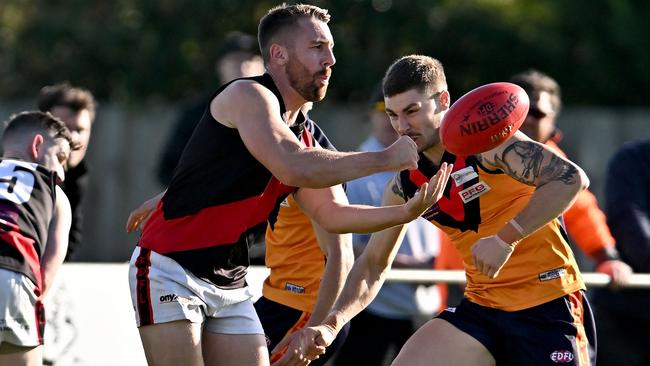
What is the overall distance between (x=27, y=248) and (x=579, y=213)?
11.2ft

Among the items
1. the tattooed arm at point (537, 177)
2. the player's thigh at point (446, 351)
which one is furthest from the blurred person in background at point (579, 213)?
the tattooed arm at point (537, 177)

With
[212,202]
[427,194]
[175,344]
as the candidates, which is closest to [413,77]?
[427,194]

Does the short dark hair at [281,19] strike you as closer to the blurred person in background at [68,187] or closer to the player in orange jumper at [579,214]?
the blurred person in background at [68,187]

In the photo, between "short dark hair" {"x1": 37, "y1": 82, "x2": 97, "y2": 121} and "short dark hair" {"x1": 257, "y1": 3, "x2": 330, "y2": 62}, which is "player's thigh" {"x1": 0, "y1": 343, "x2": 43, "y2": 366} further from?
"short dark hair" {"x1": 37, "y1": 82, "x2": 97, "y2": 121}

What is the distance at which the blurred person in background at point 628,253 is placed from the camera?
299 inches

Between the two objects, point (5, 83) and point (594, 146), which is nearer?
point (594, 146)

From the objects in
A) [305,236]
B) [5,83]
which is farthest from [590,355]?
[5,83]

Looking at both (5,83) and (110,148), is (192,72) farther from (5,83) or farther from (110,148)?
(5,83)

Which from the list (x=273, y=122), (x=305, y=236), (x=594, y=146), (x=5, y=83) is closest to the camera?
(x=273, y=122)

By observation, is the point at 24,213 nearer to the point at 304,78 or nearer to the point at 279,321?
the point at 279,321

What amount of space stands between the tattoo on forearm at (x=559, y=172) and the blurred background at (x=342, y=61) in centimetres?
795

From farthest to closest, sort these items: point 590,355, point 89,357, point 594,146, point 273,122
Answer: point 594,146 → point 89,357 → point 590,355 → point 273,122

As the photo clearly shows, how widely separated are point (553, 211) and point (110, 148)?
949 centimetres

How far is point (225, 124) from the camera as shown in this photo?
5.27m
